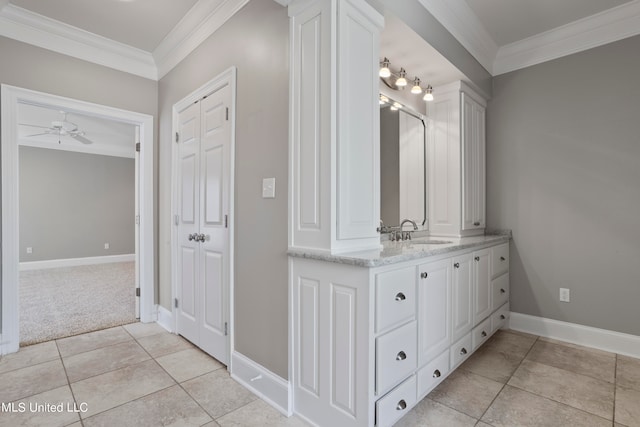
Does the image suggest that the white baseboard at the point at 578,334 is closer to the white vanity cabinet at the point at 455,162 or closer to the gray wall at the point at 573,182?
the gray wall at the point at 573,182

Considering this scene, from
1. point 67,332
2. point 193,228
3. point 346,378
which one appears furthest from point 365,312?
point 67,332

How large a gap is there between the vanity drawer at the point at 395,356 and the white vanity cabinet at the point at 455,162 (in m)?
1.46

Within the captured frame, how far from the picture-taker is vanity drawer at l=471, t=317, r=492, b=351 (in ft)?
7.39

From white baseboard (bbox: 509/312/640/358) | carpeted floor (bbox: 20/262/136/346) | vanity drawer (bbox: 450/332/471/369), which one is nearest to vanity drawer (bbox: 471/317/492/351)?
vanity drawer (bbox: 450/332/471/369)

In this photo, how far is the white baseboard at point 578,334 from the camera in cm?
243

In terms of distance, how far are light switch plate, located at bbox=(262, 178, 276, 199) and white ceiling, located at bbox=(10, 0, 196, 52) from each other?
1.59 meters

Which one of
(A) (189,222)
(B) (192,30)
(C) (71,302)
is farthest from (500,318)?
(C) (71,302)

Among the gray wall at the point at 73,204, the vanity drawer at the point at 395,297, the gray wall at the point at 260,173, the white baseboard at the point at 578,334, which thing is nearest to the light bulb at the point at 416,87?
the gray wall at the point at 260,173

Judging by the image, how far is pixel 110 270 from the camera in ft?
19.8

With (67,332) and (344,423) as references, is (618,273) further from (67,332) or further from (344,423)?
(67,332)

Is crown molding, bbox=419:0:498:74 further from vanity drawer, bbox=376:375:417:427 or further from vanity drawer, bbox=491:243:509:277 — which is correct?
vanity drawer, bbox=376:375:417:427

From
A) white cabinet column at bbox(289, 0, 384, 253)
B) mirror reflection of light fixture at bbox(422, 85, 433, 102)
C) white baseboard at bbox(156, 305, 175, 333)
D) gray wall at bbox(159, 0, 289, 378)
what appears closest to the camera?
white cabinet column at bbox(289, 0, 384, 253)

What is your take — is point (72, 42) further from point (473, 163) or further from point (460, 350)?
point (460, 350)

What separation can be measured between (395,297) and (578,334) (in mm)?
2247
